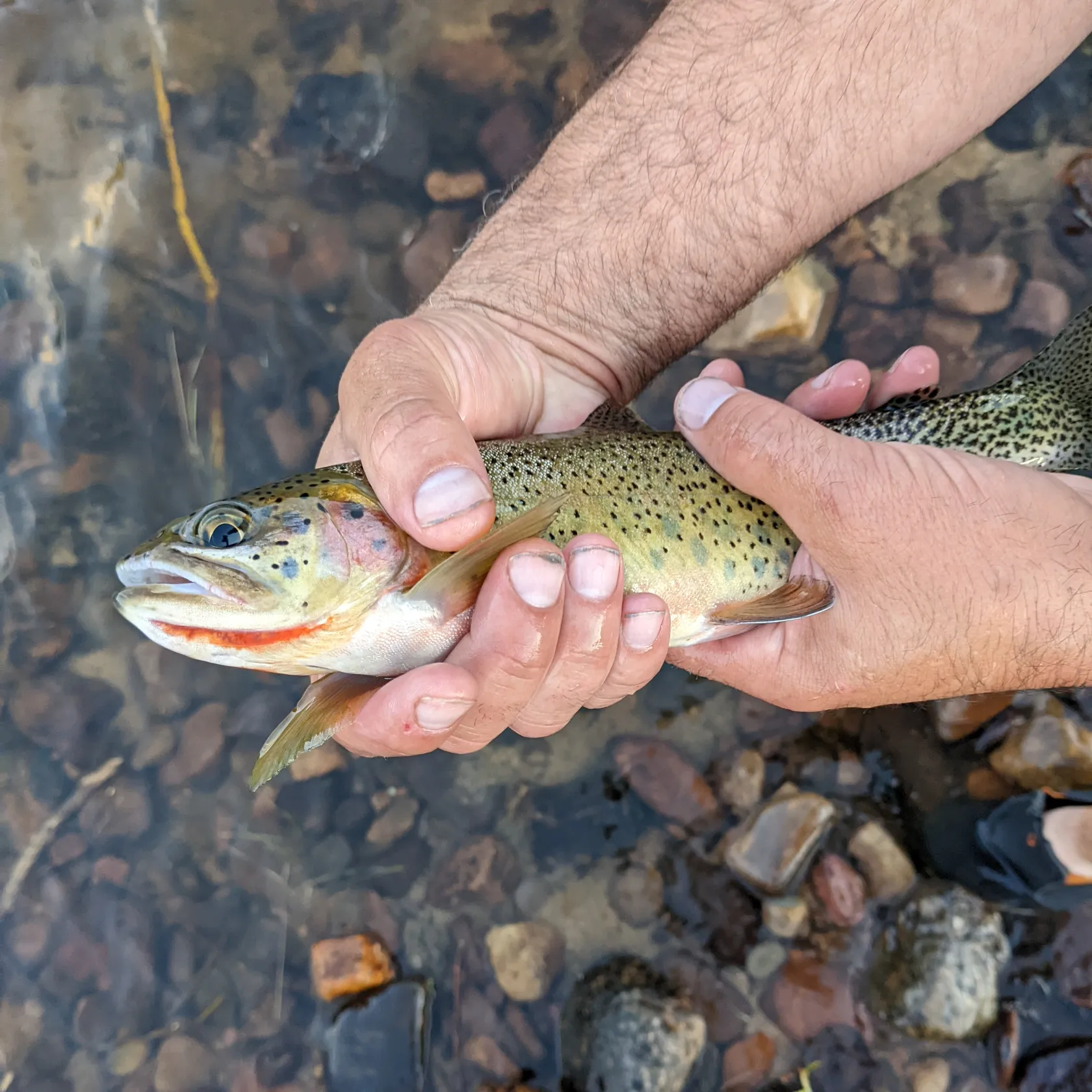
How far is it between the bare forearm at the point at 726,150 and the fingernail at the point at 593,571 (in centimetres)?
127

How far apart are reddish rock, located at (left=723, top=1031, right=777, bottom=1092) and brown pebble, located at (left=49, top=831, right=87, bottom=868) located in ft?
10.0

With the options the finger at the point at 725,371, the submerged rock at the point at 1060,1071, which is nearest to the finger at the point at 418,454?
the finger at the point at 725,371

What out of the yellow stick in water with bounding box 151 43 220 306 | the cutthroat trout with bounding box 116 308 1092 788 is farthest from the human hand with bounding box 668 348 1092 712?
the yellow stick in water with bounding box 151 43 220 306

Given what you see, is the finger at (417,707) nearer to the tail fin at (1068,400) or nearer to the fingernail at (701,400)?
the fingernail at (701,400)

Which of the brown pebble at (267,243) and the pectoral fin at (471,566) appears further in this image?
the brown pebble at (267,243)

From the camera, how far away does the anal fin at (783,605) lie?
7.68 ft

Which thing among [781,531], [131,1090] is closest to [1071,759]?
[781,531]

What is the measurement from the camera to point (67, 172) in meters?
4.32

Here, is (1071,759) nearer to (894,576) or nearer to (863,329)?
(894,576)

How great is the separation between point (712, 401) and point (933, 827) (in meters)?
2.14

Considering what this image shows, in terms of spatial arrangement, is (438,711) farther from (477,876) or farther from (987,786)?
(987,786)

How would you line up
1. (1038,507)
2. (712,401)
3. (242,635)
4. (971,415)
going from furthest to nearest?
1. (971,415)
2. (712,401)
3. (1038,507)
4. (242,635)

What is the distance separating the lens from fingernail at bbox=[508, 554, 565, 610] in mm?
2018

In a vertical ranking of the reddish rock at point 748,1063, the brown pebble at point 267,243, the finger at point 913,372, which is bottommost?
the reddish rock at point 748,1063
